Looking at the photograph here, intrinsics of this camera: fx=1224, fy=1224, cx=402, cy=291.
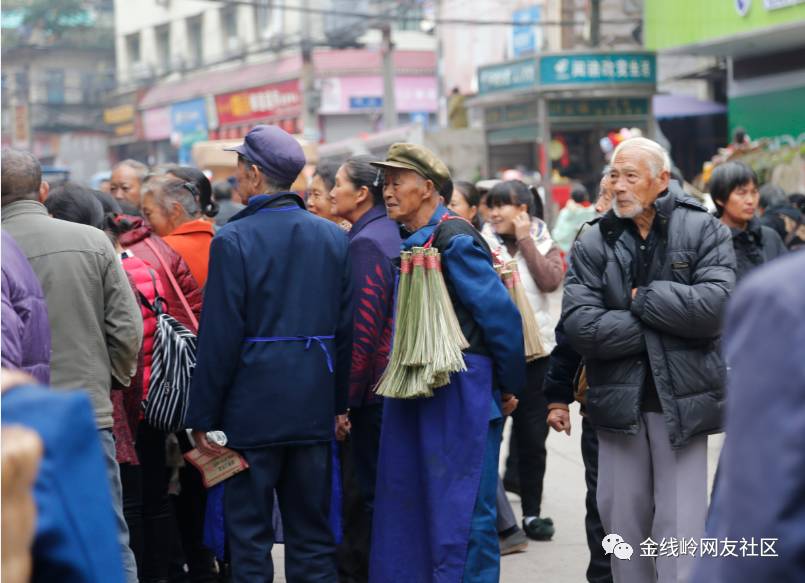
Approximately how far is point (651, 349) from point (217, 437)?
1.72m

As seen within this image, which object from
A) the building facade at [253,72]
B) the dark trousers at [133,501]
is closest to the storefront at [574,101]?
the building facade at [253,72]

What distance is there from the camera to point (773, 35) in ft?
56.4

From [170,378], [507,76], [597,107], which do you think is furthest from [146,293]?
[507,76]

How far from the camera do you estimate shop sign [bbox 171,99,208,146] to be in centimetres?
4609

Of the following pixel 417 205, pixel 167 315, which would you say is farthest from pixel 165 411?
pixel 417 205

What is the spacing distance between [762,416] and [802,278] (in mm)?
186

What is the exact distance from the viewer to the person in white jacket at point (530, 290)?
6.74m

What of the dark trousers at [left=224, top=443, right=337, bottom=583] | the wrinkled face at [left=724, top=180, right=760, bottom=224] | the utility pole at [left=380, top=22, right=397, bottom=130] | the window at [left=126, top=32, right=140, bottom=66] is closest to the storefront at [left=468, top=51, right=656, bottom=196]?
the utility pole at [left=380, top=22, right=397, bottom=130]

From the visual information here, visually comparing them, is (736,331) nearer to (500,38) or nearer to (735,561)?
(735,561)

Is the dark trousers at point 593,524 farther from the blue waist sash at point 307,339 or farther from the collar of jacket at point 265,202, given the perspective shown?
the collar of jacket at point 265,202

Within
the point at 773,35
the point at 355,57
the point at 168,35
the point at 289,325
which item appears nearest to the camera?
the point at 289,325

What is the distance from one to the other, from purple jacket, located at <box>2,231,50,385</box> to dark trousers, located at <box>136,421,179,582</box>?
1.76 meters

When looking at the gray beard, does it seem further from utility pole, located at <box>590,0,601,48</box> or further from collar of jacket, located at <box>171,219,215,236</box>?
utility pole, located at <box>590,0,601,48</box>

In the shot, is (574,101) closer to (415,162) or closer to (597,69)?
(597,69)
